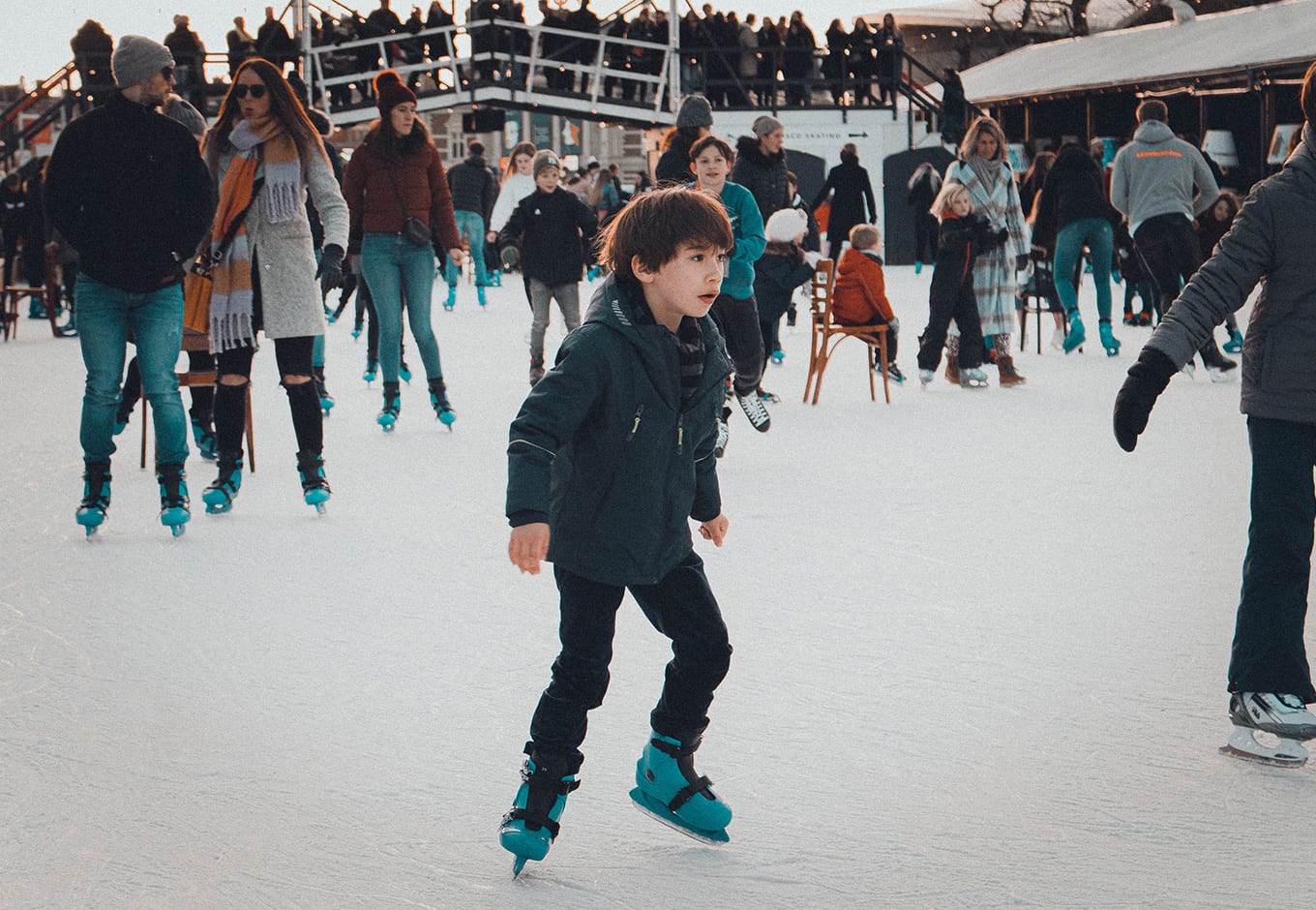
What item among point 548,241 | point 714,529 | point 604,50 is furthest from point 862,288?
point 604,50

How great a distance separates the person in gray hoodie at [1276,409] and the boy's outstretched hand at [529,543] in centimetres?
123

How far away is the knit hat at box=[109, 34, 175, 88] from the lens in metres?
5.37

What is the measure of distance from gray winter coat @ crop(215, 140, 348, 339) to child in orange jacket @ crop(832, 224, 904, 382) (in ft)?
14.0

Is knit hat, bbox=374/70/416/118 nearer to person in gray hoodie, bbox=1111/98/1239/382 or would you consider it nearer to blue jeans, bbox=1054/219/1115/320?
person in gray hoodie, bbox=1111/98/1239/382

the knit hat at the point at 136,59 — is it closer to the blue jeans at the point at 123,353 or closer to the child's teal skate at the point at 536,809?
the blue jeans at the point at 123,353

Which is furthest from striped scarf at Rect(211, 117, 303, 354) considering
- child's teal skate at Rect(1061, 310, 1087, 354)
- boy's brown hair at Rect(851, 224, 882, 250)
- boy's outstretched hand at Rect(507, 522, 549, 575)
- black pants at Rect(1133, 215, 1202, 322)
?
child's teal skate at Rect(1061, 310, 1087, 354)

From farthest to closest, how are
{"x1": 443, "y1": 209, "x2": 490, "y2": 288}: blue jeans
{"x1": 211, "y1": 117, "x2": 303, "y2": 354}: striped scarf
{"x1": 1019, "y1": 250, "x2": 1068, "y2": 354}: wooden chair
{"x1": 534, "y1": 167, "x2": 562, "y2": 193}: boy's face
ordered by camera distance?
{"x1": 443, "y1": 209, "x2": 490, "y2": 288}: blue jeans, {"x1": 1019, "y1": 250, "x2": 1068, "y2": 354}: wooden chair, {"x1": 534, "y1": 167, "x2": 562, "y2": 193}: boy's face, {"x1": 211, "y1": 117, "x2": 303, "y2": 354}: striped scarf

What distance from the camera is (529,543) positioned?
257 cm

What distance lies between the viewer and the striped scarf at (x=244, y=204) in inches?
231

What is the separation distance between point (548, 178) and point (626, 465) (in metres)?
7.76

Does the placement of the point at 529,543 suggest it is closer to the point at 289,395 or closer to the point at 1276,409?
the point at 1276,409

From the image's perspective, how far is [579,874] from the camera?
2.72m

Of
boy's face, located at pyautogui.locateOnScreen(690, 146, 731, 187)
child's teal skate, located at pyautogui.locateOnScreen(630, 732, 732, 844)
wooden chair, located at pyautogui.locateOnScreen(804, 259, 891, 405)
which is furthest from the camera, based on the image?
wooden chair, located at pyautogui.locateOnScreen(804, 259, 891, 405)

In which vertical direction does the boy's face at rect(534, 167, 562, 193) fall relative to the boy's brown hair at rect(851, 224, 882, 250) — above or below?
above
